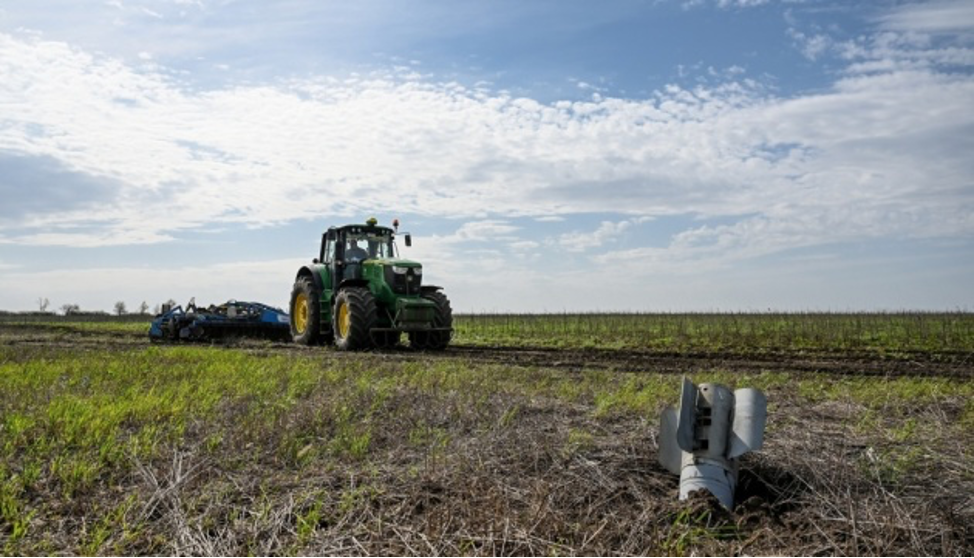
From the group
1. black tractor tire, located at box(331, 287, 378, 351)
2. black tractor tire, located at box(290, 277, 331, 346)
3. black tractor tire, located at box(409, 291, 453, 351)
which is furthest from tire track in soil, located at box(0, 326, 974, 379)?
black tractor tire, located at box(290, 277, 331, 346)

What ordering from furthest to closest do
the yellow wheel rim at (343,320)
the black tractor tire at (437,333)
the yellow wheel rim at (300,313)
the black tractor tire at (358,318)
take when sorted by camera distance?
1. the yellow wheel rim at (300,313)
2. the black tractor tire at (437,333)
3. the yellow wheel rim at (343,320)
4. the black tractor tire at (358,318)

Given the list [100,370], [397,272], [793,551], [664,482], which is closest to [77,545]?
[664,482]

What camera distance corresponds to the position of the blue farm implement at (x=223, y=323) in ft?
67.9

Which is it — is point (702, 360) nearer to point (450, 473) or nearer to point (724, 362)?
point (724, 362)

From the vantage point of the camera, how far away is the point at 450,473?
4.84 m

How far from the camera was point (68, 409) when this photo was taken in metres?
7.19

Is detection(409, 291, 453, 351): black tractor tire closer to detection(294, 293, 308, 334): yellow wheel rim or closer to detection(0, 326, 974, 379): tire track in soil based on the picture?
detection(0, 326, 974, 379): tire track in soil

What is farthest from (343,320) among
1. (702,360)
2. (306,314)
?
(702,360)

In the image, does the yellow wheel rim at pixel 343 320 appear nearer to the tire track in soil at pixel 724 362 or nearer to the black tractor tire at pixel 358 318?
the black tractor tire at pixel 358 318

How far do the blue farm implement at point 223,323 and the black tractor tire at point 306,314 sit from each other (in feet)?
1.83

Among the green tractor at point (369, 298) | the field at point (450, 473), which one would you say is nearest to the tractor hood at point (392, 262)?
the green tractor at point (369, 298)

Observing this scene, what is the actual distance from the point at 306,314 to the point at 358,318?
3508 mm

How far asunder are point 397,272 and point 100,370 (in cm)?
732

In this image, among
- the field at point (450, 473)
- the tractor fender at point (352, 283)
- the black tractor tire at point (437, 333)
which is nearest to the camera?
the field at point (450, 473)
